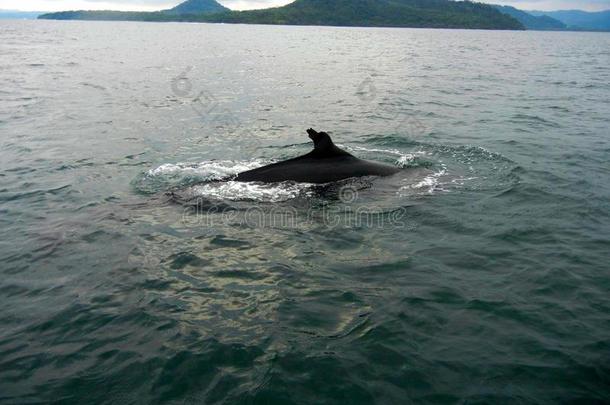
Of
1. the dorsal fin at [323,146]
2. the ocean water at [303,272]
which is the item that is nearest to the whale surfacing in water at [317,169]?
the dorsal fin at [323,146]

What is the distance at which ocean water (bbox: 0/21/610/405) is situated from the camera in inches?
271

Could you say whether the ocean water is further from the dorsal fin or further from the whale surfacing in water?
the dorsal fin

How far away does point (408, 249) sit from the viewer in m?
10.9

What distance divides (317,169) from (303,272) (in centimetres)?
503

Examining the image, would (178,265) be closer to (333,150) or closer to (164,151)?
(333,150)

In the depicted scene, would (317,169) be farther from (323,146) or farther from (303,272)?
(303,272)

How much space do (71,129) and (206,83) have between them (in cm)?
2237

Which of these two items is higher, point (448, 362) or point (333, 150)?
point (333, 150)

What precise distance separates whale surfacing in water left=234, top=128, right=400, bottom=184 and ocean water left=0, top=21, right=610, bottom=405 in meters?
0.46

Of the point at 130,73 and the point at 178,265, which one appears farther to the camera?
the point at 130,73

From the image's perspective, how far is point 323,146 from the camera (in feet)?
46.6

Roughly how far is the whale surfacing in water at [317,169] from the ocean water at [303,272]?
0.46 m

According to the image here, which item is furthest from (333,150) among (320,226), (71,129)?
(71,129)

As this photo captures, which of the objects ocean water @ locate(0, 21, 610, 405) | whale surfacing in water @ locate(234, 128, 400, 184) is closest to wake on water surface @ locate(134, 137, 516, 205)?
ocean water @ locate(0, 21, 610, 405)
